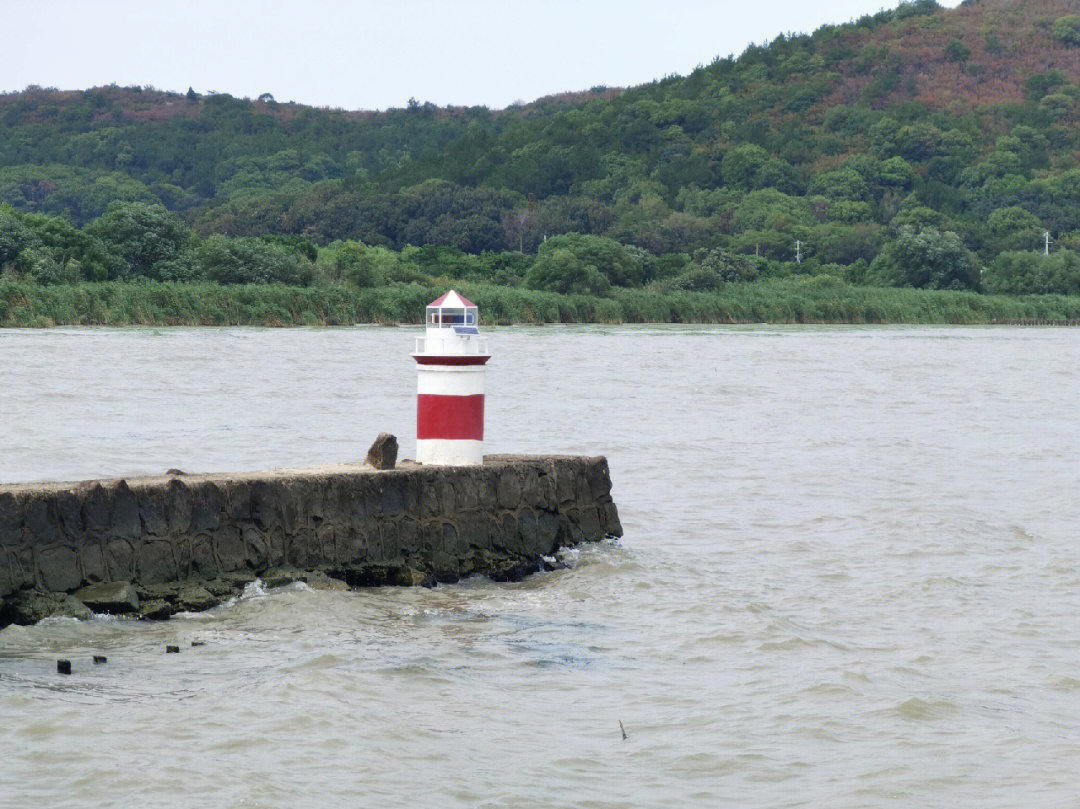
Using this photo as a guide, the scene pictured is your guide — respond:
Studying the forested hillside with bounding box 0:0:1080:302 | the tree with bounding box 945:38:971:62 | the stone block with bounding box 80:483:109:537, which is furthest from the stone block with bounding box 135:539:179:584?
the tree with bounding box 945:38:971:62

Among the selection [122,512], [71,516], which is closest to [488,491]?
[122,512]

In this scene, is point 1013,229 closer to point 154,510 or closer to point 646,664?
point 646,664

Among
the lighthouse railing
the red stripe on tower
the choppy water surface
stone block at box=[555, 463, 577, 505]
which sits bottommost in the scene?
the choppy water surface

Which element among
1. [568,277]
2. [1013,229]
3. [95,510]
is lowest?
[95,510]

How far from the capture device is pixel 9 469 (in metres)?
14.5

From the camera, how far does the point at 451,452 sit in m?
10.2

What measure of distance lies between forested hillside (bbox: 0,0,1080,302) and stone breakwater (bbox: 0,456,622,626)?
60596mm

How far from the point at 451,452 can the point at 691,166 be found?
435 feet

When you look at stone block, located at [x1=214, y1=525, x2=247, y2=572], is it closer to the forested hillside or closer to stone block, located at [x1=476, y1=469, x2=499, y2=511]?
stone block, located at [x1=476, y1=469, x2=499, y2=511]

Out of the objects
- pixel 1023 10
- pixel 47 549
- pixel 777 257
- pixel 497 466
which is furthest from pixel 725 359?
pixel 1023 10

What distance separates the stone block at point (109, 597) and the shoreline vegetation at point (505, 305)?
36154 mm

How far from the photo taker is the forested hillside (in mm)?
99750

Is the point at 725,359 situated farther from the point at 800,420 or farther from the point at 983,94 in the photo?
the point at 983,94

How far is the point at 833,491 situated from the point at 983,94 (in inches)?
5749
